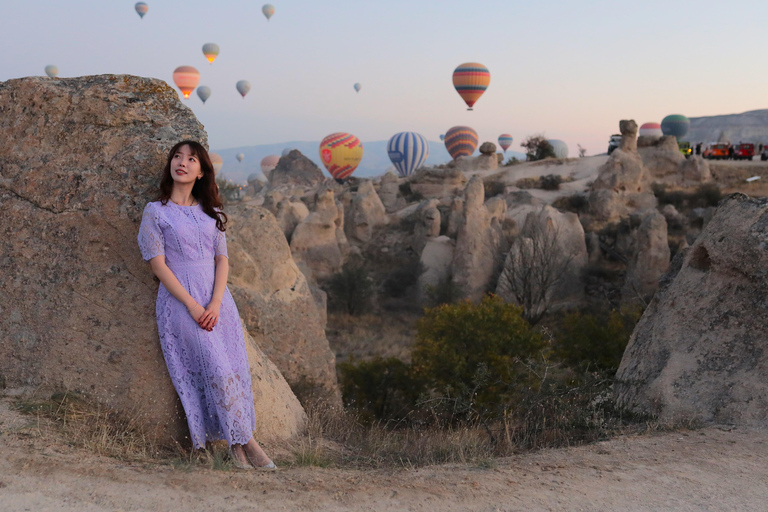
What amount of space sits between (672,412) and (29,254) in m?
3.65

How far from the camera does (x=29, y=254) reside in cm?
329

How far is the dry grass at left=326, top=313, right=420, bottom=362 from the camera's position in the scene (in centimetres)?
1276

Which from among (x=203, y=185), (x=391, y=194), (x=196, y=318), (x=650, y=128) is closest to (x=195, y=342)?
(x=196, y=318)

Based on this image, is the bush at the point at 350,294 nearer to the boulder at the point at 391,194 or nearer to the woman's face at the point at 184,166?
the boulder at the point at 391,194

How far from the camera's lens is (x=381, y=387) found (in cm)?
857

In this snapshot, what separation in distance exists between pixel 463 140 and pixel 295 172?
40.2 ft

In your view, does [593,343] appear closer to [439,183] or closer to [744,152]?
[439,183]

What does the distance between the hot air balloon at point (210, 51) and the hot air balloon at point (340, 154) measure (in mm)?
10243

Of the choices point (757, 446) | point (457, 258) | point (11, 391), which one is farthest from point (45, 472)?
point (457, 258)

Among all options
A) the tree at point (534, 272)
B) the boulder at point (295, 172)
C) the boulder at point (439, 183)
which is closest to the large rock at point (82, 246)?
the tree at point (534, 272)

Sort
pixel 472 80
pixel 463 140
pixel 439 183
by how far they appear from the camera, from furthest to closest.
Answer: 1. pixel 463 140
2. pixel 472 80
3. pixel 439 183

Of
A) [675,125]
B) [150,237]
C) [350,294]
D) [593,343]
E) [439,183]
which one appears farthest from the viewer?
[675,125]

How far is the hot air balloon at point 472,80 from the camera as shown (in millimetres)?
37031

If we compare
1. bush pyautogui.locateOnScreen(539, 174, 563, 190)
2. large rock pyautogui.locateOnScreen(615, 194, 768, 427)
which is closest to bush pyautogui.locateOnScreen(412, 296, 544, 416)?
large rock pyautogui.locateOnScreen(615, 194, 768, 427)
